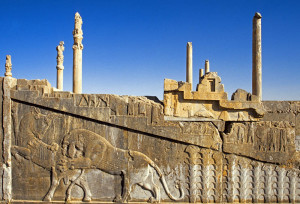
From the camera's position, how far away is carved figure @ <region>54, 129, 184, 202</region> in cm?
564

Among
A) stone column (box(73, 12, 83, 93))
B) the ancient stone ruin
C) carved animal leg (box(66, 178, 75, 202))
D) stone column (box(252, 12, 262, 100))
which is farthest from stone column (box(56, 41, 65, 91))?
stone column (box(252, 12, 262, 100))

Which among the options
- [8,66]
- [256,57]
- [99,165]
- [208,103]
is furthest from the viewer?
[8,66]

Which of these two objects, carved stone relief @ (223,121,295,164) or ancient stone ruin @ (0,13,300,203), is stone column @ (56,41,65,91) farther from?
carved stone relief @ (223,121,295,164)

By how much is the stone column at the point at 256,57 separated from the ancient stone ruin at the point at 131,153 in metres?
3.63

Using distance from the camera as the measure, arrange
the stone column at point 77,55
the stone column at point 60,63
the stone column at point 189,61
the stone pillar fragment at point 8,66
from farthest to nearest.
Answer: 1. the stone column at point 189,61
2. the stone column at point 60,63
3. the stone pillar fragment at point 8,66
4. the stone column at point 77,55

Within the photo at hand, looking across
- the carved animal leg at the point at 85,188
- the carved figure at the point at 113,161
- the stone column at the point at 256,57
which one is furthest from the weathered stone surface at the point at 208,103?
the stone column at the point at 256,57

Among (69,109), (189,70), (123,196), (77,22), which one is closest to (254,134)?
(123,196)

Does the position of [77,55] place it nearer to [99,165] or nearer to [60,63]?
[60,63]

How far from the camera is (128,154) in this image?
566 cm

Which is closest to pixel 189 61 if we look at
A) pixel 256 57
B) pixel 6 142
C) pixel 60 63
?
pixel 60 63

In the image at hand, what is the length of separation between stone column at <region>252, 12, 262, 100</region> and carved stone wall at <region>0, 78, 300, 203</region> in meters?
3.63

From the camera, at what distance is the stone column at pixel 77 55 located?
1185 centimetres

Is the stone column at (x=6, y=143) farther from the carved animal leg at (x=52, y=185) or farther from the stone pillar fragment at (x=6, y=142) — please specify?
the carved animal leg at (x=52, y=185)

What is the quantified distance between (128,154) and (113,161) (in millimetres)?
384
